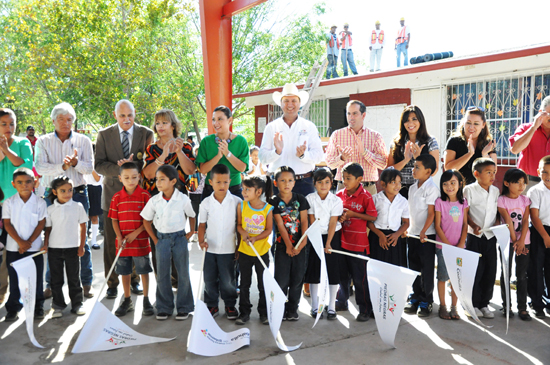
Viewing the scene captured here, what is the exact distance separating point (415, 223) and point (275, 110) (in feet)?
31.6

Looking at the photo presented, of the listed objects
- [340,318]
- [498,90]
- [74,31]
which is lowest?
[340,318]

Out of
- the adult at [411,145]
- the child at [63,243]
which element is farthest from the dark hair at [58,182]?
the adult at [411,145]

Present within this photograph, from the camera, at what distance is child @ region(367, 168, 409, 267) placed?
345cm

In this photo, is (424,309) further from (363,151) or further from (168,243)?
(168,243)

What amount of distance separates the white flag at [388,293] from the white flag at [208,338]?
914mm

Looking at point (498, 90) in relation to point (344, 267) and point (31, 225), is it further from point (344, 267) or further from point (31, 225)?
point (31, 225)

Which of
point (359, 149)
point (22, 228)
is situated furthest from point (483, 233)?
point (22, 228)

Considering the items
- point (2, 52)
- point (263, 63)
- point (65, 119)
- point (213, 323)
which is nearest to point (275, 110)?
point (263, 63)

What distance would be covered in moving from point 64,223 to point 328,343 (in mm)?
2269

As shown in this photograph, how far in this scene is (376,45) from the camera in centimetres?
1196

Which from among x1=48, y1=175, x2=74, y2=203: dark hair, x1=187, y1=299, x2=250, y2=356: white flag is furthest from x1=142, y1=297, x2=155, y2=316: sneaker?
x1=48, y1=175, x2=74, y2=203: dark hair

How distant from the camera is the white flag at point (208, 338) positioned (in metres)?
2.79

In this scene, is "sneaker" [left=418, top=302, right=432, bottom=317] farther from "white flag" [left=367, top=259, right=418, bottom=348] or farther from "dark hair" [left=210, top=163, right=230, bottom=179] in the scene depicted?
"dark hair" [left=210, top=163, right=230, bottom=179]

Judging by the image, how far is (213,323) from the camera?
2.94m
